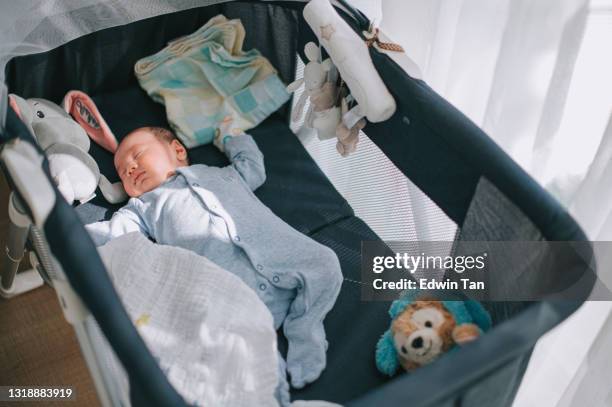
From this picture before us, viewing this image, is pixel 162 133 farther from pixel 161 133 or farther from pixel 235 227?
pixel 235 227

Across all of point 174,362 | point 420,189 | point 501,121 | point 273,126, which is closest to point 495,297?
point 420,189

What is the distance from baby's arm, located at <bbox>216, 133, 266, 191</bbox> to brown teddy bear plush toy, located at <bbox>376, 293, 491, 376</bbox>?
52cm

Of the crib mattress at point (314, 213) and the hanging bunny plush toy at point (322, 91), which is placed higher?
the hanging bunny plush toy at point (322, 91)

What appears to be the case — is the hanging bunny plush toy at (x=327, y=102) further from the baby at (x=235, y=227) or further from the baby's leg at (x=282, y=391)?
the baby's leg at (x=282, y=391)

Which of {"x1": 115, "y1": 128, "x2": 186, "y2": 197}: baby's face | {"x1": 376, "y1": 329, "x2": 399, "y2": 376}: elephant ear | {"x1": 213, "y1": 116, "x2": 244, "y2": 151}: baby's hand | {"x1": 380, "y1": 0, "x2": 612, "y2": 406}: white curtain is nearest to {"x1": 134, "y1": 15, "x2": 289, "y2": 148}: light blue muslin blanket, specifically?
{"x1": 213, "y1": 116, "x2": 244, "y2": 151}: baby's hand

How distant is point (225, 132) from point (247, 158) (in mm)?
127

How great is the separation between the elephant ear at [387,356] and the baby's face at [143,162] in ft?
2.09

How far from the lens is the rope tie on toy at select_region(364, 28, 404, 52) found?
119cm

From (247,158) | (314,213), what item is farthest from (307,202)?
(247,158)

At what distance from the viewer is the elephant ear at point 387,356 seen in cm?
109

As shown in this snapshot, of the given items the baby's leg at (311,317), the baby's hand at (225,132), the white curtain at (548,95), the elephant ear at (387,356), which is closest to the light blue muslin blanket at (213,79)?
the baby's hand at (225,132)

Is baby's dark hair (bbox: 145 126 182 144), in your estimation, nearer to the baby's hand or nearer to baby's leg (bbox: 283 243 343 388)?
the baby's hand

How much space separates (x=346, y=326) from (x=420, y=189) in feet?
0.97

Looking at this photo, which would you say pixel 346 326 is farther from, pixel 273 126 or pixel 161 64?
pixel 161 64
